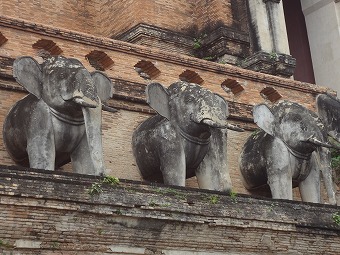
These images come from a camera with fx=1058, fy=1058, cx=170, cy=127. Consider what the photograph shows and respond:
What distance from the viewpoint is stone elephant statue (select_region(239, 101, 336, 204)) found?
1370cm

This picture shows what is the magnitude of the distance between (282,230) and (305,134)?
166 centimetres

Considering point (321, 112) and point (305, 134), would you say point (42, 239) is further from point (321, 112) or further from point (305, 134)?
point (321, 112)

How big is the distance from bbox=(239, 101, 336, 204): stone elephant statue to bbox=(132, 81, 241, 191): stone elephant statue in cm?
96

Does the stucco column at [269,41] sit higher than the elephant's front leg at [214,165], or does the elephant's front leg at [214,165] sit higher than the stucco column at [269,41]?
the stucco column at [269,41]

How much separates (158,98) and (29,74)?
177cm

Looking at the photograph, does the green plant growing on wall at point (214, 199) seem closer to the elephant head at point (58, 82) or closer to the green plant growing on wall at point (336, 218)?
the elephant head at point (58, 82)

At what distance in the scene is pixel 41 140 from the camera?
11.8 m

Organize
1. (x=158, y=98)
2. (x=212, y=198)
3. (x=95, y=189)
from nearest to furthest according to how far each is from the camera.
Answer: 1. (x=95, y=189)
2. (x=212, y=198)
3. (x=158, y=98)

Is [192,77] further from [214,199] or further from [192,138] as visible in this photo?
[214,199]

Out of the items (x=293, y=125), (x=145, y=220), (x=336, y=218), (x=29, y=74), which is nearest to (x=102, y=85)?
(x=29, y=74)

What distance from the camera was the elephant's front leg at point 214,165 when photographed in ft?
42.6

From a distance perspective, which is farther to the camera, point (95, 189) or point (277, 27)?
point (277, 27)

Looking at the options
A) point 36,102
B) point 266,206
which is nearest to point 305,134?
point 266,206

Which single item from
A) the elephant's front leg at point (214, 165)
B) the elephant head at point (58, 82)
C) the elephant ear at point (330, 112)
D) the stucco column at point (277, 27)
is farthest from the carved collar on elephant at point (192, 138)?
the stucco column at point (277, 27)
